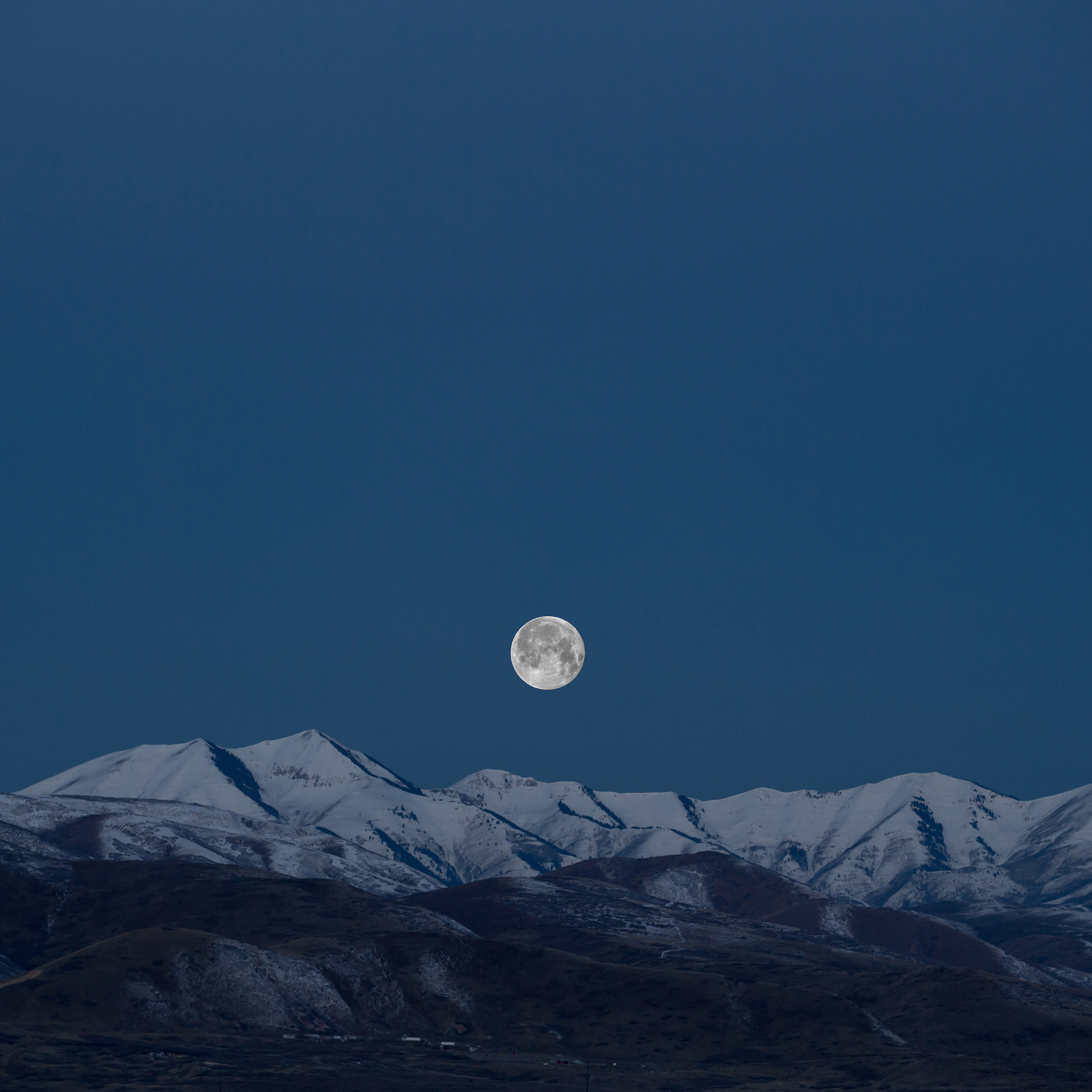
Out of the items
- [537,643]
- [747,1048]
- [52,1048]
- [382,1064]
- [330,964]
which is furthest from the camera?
[537,643]

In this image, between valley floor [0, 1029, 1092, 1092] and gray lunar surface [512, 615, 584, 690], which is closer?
valley floor [0, 1029, 1092, 1092]

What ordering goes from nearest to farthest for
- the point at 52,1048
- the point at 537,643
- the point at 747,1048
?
the point at 52,1048
the point at 747,1048
the point at 537,643

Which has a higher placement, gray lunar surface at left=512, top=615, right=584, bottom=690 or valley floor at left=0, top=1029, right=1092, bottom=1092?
gray lunar surface at left=512, top=615, right=584, bottom=690

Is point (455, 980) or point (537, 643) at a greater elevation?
point (537, 643)

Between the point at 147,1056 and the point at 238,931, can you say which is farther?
the point at 238,931

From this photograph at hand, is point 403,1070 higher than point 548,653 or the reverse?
the reverse

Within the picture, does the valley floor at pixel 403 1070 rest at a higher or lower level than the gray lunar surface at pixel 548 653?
lower

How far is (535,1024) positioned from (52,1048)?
60.2 m

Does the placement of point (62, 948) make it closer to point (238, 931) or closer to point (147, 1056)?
point (238, 931)

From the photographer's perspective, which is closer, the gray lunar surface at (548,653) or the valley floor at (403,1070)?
the valley floor at (403,1070)

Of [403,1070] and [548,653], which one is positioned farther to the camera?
[548,653]

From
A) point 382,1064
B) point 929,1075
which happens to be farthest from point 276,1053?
point 929,1075

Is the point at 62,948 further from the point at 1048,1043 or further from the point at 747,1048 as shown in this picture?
the point at 1048,1043

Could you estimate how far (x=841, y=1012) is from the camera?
155375mm
